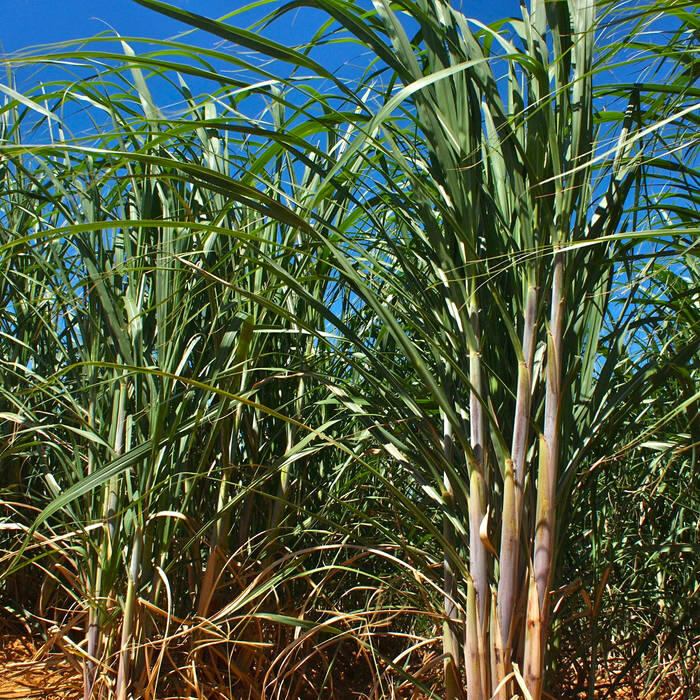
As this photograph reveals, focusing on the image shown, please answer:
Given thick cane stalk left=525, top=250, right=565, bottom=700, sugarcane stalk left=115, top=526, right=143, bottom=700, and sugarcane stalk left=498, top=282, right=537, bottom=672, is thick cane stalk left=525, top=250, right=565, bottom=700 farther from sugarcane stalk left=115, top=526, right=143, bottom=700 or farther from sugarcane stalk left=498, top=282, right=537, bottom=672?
sugarcane stalk left=115, top=526, right=143, bottom=700

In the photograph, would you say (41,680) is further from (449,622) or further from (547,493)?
(547,493)

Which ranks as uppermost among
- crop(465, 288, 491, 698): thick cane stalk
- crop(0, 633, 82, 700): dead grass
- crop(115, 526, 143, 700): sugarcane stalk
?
crop(465, 288, 491, 698): thick cane stalk

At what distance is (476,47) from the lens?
0.75 metres

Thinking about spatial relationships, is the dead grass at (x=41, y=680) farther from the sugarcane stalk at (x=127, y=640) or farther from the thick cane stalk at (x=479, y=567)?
the thick cane stalk at (x=479, y=567)

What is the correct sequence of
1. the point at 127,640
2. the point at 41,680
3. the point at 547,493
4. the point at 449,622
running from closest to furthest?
the point at 547,493 → the point at 449,622 → the point at 127,640 → the point at 41,680

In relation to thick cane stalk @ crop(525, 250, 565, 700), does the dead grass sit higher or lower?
lower

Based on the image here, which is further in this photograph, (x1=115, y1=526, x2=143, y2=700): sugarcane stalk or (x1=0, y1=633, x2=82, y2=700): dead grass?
(x1=0, y1=633, x2=82, y2=700): dead grass

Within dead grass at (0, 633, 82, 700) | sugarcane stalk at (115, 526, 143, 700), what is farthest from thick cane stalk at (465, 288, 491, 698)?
dead grass at (0, 633, 82, 700)

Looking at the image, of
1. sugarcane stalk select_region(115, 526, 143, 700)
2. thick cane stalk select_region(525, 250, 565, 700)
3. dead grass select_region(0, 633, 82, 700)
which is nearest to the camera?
thick cane stalk select_region(525, 250, 565, 700)

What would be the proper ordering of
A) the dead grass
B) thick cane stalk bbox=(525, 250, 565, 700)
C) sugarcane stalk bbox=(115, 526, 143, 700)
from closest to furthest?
thick cane stalk bbox=(525, 250, 565, 700), sugarcane stalk bbox=(115, 526, 143, 700), the dead grass

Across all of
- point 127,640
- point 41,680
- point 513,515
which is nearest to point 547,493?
point 513,515

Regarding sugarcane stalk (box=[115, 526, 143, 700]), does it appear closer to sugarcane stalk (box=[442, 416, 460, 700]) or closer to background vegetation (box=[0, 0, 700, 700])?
background vegetation (box=[0, 0, 700, 700])

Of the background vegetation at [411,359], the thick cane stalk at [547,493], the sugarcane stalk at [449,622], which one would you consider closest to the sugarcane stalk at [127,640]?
the background vegetation at [411,359]

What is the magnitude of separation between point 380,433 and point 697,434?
1.53ft
